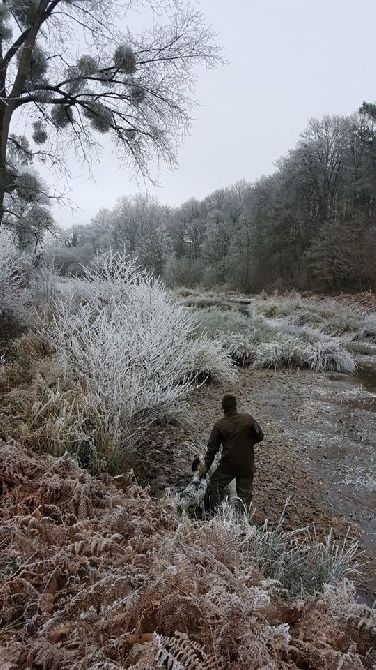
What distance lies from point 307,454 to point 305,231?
91.5 ft

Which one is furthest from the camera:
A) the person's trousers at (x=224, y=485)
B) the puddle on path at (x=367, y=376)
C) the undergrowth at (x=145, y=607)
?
the puddle on path at (x=367, y=376)

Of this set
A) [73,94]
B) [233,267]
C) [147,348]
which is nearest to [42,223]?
[73,94]

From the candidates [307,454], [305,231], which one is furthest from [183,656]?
[305,231]

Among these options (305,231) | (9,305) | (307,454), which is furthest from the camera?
(305,231)

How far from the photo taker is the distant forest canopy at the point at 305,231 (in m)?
26.0

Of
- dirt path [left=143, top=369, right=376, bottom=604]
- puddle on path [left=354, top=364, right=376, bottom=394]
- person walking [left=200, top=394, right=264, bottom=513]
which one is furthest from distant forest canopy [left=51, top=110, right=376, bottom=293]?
person walking [left=200, top=394, right=264, bottom=513]

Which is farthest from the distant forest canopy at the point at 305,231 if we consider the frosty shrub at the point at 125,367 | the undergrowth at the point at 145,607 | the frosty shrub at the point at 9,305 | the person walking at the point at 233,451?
the undergrowth at the point at 145,607

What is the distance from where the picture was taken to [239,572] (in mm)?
1979

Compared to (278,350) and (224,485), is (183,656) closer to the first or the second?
(224,485)

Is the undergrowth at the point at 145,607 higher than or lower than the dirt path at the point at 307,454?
higher

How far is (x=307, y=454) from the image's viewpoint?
627 cm

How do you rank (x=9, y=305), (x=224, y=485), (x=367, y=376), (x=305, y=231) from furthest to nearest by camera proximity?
(x=305, y=231), (x=367, y=376), (x=9, y=305), (x=224, y=485)

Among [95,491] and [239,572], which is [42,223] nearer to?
[95,491]

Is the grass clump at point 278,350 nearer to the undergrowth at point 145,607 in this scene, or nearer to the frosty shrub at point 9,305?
the frosty shrub at point 9,305
